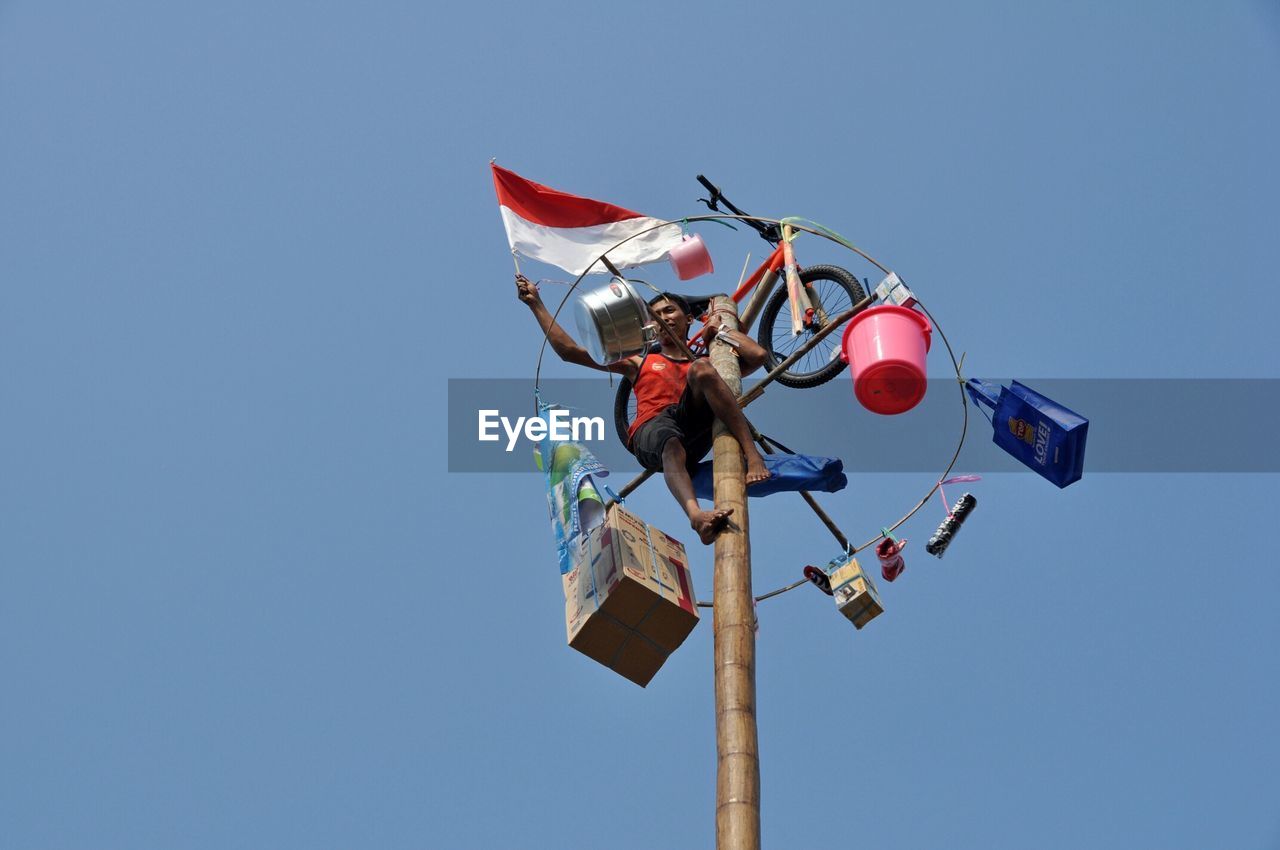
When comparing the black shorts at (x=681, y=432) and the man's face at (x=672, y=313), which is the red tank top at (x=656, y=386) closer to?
the black shorts at (x=681, y=432)

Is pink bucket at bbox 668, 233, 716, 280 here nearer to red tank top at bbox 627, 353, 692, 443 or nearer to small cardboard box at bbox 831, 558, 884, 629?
red tank top at bbox 627, 353, 692, 443

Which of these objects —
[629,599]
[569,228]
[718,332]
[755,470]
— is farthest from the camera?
[569,228]

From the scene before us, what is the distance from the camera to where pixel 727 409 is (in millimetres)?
6871

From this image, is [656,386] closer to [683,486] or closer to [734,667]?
[683,486]

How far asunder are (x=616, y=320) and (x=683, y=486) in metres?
1.06

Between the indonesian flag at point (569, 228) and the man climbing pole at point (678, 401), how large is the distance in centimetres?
96

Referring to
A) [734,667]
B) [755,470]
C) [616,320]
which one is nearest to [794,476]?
[755,470]

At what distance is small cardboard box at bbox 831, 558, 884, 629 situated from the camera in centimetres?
696

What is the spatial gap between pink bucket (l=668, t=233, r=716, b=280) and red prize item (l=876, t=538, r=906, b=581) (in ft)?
9.80

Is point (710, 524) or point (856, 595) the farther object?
point (856, 595)

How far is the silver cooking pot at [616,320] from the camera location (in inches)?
287

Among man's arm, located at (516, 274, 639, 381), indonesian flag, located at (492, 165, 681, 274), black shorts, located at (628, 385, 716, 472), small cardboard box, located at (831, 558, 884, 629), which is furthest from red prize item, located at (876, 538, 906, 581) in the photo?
indonesian flag, located at (492, 165, 681, 274)

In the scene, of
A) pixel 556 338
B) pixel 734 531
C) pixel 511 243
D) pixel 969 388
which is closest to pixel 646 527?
pixel 734 531

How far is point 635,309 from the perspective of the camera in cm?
732
